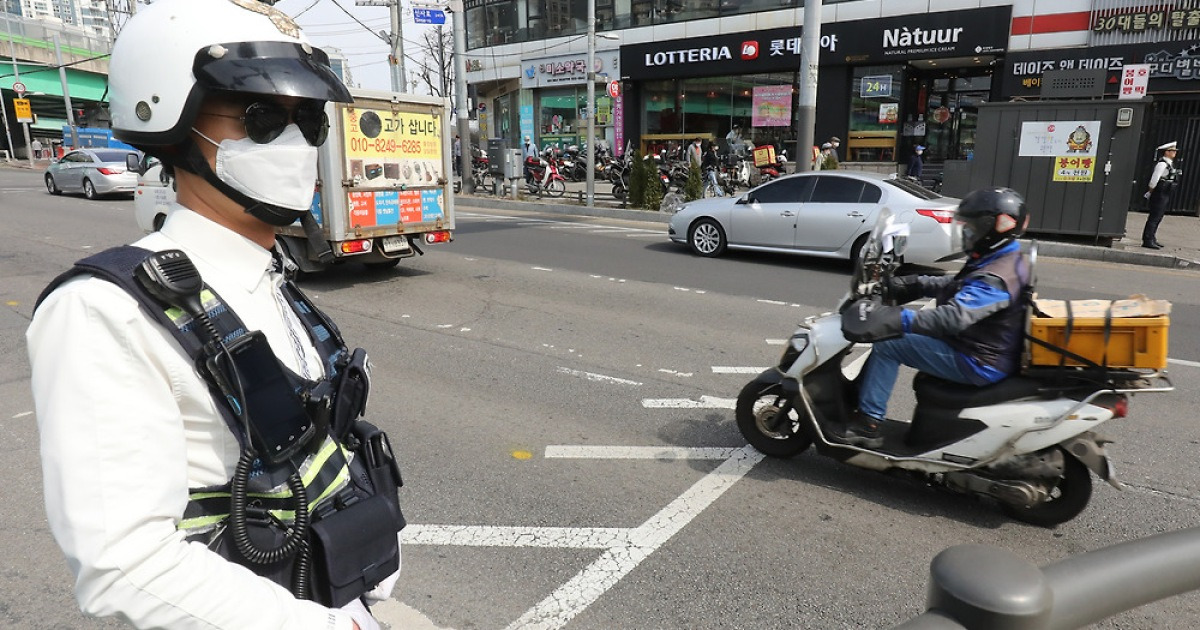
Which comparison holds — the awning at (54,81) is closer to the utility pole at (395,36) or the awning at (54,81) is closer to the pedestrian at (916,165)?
the utility pole at (395,36)

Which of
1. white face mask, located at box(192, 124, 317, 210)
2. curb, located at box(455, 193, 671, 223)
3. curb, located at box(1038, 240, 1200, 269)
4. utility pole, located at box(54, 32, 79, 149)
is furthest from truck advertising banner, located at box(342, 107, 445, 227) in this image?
utility pole, located at box(54, 32, 79, 149)

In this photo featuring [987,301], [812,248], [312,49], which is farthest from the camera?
[812,248]

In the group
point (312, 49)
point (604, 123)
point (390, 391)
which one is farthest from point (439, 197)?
point (604, 123)

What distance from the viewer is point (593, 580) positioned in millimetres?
3238

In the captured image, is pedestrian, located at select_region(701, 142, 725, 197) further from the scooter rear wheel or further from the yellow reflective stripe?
the yellow reflective stripe

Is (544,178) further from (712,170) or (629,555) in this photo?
(629,555)

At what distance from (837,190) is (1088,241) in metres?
5.82

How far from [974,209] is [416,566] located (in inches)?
130

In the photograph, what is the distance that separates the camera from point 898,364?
4145mm

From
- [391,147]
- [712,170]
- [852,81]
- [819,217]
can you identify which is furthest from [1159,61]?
[391,147]

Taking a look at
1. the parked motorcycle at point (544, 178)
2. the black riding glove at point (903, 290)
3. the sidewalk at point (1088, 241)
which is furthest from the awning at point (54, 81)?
the black riding glove at point (903, 290)

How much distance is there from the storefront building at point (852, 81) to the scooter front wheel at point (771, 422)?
1883 centimetres

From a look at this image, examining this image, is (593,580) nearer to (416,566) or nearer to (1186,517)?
(416,566)

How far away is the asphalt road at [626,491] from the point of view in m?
3.11
